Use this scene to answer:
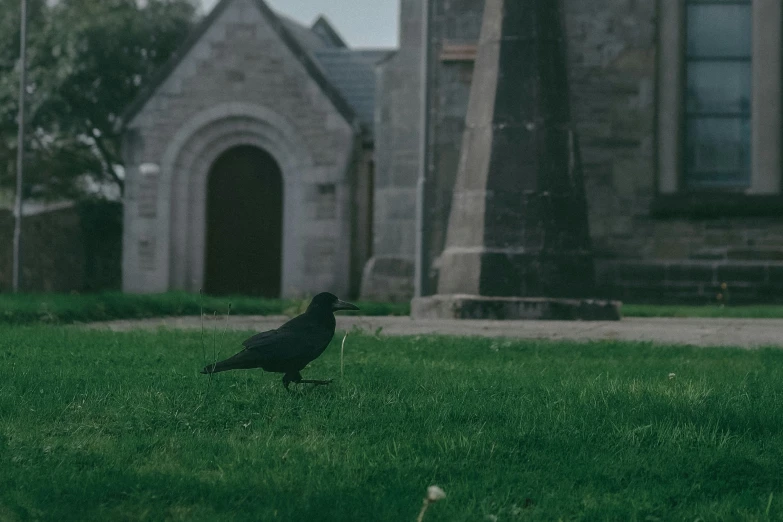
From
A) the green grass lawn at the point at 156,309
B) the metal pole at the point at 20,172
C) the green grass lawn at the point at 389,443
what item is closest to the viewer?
the green grass lawn at the point at 389,443

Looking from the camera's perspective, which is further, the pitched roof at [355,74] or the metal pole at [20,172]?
the metal pole at [20,172]

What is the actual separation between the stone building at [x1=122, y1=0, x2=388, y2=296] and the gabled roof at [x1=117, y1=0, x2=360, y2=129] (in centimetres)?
2

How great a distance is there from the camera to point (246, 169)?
25.0 meters

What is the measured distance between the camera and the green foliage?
1179cm

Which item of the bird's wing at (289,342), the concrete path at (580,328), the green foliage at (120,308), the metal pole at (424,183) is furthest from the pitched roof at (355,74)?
the bird's wing at (289,342)

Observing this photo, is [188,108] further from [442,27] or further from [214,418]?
[214,418]

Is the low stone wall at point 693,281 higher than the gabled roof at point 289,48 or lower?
lower

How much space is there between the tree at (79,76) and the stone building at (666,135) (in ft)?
53.8

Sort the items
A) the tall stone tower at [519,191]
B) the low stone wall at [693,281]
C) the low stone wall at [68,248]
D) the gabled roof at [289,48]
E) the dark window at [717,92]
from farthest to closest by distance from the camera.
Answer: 1. the low stone wall at [68,248]
2. the gabled roof at [289,48]
3. the dark window at [717,92]
4. the low stone wall at [693,281]
5. the tall stone tower at [519,191]

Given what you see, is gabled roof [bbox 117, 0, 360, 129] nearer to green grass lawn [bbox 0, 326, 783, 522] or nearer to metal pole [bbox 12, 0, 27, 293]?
metal pole [bbox 12, 0, 27, 293]

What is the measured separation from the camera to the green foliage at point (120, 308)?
38.7 feet

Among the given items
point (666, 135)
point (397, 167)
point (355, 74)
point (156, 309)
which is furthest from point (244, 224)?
point (156, 309)

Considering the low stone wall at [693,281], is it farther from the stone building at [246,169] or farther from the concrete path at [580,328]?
the stone building at [246,169]

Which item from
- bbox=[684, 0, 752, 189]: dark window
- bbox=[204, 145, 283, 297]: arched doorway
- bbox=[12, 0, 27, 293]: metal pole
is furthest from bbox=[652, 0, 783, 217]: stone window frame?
bbox=[12, 0, 27, 293]: metal pole
